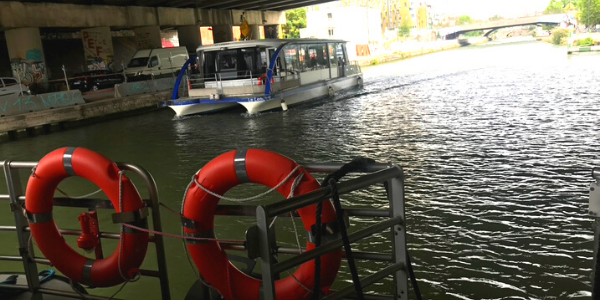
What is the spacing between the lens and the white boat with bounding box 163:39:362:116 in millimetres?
18844

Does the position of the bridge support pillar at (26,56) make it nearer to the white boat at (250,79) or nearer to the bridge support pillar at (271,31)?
the white boat at (250,79)

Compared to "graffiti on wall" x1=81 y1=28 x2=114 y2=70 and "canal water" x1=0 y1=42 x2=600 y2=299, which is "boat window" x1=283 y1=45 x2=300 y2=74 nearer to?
Answer: "canal water" x1=0 y1=42 x2=600 y2=299

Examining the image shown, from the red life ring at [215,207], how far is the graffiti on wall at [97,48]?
2778 centimetres

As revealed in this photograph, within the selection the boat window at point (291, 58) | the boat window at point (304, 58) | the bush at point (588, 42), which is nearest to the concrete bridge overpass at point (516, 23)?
the bush at point (588, 42)

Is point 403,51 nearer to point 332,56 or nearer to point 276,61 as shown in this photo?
point 332,56

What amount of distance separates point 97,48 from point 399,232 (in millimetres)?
29097

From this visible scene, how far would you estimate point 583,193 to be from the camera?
7.17 metres

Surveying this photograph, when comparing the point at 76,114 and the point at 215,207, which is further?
the point at 76,114

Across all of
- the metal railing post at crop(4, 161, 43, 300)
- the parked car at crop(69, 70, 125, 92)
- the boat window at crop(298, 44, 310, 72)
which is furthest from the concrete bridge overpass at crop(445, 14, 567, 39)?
the metal railing post at crop(4, 161, 43, 300)

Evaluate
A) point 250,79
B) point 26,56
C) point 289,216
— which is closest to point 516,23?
point 250,79

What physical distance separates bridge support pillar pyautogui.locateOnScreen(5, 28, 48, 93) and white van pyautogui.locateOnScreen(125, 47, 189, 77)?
162 inches

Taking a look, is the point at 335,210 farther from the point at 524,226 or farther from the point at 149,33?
the point at 149,33

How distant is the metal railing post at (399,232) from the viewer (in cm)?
328

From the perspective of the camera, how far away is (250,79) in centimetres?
1905
